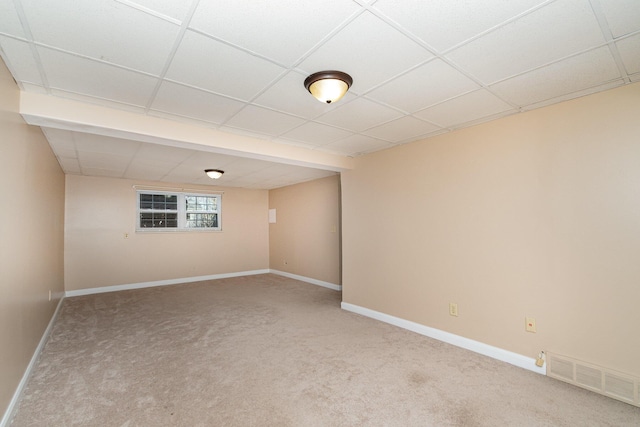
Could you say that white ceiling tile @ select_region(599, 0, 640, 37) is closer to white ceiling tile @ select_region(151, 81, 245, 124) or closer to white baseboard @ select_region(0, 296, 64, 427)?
white ceiling tile @ select_region(151, 81, 245, 124)

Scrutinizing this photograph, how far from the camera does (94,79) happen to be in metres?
2.06

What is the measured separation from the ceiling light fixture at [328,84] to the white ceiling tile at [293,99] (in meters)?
0.08

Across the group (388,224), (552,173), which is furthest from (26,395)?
(552,173)

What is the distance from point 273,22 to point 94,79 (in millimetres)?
1462

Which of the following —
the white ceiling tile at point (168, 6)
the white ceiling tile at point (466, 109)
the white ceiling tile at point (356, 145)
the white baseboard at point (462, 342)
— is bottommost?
the white baseboard at point (462, 342)

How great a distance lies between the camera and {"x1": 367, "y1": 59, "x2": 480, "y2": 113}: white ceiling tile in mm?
1981

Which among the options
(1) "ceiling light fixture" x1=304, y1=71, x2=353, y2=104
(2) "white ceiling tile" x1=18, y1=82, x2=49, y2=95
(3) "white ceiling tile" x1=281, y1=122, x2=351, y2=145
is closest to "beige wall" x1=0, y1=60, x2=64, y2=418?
(2) "white ceiling tile" x1=18, y1=82, x2=49, y2=95

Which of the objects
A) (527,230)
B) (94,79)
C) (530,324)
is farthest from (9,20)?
(530,324)

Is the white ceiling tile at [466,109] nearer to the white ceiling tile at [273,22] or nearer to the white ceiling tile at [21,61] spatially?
the white ceiling tile at [273,22]

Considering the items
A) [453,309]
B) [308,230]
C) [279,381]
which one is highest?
[308,230]

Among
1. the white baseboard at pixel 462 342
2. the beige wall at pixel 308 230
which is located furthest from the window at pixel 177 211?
the white baseboard at pixel 462 342

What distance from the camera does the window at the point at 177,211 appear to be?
20.7 feet

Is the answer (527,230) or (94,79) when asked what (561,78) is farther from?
(94,79)

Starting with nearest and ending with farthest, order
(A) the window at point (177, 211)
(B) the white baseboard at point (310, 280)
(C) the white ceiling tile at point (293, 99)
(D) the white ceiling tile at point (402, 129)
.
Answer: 1. (C) the white ceiling tile at point (293, 99)
2. (D) the white ceiling tile at point (402, 129)
3. (B) the white baseboard at point (310, 280)
4. (A) the window at point (177, 211)
